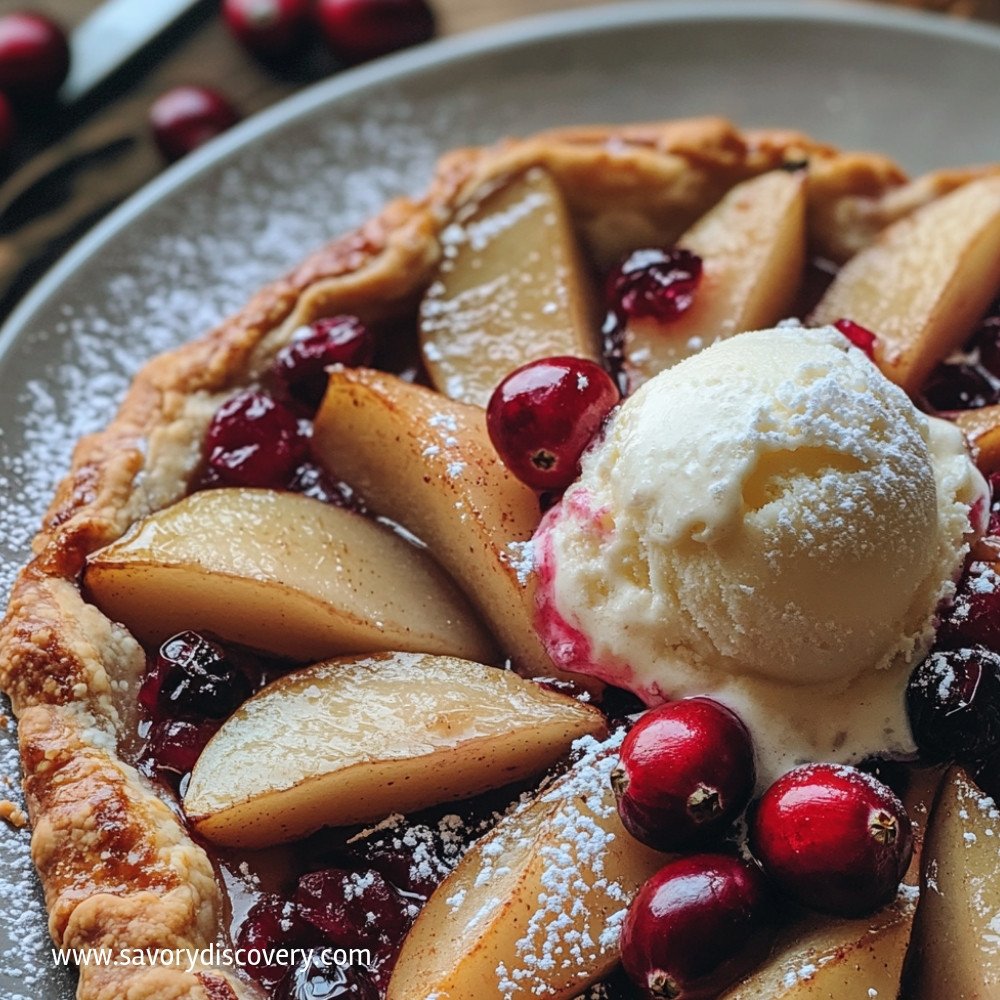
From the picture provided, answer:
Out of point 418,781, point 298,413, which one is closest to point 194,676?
point 418,781

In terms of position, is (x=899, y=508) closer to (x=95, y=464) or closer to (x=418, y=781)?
(x=418, y=781)

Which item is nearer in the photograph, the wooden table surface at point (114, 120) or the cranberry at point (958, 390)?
the cranberry at point (958, 390)

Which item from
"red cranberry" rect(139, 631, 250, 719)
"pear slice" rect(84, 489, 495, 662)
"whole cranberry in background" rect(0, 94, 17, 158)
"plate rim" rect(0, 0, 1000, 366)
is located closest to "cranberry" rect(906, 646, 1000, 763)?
"pear slice" rect(84, 489, 495, 662)

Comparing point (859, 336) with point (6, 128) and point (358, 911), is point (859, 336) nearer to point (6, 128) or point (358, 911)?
point (358, 911)

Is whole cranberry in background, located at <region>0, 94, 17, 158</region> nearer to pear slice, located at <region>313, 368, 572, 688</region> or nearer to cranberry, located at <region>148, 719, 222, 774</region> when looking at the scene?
pear slice, located at <region>313, 368, 572, 688</region>

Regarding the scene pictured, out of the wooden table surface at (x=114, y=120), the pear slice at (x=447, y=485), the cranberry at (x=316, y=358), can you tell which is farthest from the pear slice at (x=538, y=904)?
the wooden table surface at (x=114, y=120)

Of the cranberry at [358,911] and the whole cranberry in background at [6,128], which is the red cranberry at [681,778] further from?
the whole cranberry in background at [6,128]
